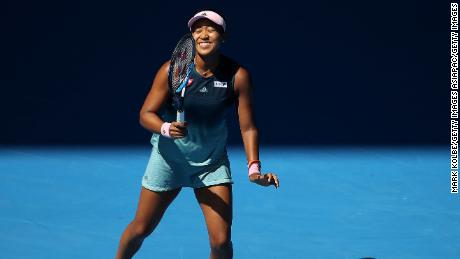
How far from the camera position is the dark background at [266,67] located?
922cm

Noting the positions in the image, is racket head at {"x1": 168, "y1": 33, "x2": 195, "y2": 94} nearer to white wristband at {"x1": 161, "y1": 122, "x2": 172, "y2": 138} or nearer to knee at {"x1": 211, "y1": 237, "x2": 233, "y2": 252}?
white wristband at {"x1": 161, "y1": 122, "x2": 172, "y2": 138}

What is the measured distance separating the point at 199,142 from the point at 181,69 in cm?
46

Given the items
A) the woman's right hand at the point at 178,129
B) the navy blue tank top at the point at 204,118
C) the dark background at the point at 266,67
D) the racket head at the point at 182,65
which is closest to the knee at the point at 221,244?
the navy blue tank top at the point at 204,118

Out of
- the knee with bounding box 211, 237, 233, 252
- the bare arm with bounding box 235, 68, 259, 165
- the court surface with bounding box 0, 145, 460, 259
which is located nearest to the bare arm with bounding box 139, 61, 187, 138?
the bare arm with bounding box 235, 68, 259, 165

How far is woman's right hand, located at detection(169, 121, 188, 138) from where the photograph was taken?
497 centimetres

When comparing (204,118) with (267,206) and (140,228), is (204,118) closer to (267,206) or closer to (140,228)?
(140,228)

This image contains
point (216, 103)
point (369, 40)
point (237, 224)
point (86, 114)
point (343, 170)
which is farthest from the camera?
point (369, 40)

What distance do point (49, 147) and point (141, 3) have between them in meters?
3.44

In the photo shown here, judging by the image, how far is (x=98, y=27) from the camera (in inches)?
437

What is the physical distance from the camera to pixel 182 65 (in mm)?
5145

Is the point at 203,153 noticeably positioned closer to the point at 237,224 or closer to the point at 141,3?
the point at 237,224

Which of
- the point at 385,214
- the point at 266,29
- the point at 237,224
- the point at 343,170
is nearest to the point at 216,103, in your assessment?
the point at 237,224

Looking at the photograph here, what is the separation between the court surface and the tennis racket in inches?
60.5

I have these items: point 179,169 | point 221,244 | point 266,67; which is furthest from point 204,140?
point 266,67
